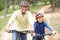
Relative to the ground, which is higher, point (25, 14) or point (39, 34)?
point (25, 14)

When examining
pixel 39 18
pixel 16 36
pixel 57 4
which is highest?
pixel 39 18

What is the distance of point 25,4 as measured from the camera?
18.0 ft

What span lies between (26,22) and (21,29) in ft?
0.70

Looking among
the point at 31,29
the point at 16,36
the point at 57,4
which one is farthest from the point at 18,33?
the point at 57,4

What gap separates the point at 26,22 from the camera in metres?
5.77

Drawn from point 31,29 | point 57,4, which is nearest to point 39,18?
point 31,29

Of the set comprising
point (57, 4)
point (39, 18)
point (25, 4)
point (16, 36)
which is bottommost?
point (57, 4)

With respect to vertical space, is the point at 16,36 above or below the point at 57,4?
above

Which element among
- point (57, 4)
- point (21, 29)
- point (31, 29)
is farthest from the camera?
point (57, 4)

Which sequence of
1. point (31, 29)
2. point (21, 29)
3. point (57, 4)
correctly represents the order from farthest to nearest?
point (57, 4) → point (21, 29) → point (31, 29)

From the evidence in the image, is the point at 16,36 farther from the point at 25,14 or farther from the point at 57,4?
the point at 57,4

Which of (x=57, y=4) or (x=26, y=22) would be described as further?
(x=57, y=4)

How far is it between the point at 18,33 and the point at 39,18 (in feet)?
2.24

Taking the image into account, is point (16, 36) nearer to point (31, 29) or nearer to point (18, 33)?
point (18, 33)
